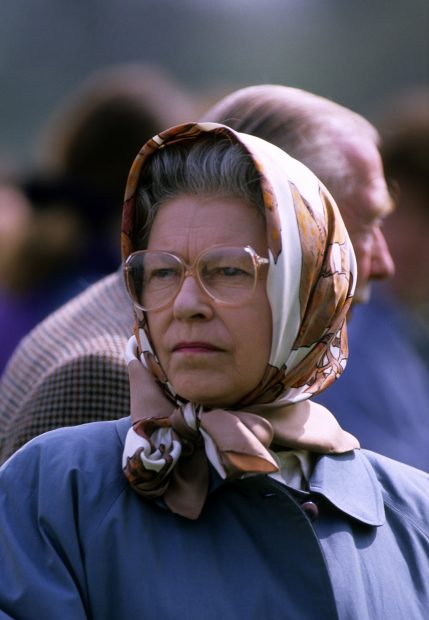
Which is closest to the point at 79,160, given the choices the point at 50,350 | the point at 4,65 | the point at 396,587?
the point at 50,350

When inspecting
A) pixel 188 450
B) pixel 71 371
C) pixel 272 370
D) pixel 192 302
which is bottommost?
pixel 71 371

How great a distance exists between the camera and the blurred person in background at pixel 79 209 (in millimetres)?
4809

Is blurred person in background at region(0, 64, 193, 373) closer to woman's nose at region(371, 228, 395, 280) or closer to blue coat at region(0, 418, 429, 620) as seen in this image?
woman's nose at region(371, 228, 395, 280)

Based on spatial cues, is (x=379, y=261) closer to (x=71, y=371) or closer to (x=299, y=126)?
(x=299, y=126)

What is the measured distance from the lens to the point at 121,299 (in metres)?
3.66

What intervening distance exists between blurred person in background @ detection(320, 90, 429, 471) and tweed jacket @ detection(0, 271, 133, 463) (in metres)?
0.74

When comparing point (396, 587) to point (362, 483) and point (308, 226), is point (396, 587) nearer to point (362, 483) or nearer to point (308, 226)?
point (362, 483)

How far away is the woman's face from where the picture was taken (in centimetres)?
274

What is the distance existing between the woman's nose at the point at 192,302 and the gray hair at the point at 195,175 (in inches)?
8.0

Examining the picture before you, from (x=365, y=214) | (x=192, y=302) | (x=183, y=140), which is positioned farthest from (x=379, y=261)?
(x=192, y=302)

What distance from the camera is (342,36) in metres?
16.4

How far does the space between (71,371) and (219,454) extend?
0.77 meters

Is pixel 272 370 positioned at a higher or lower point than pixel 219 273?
lower

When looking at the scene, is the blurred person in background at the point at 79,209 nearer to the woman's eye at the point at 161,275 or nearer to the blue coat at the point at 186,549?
the woman's eye at the point at 161,275
